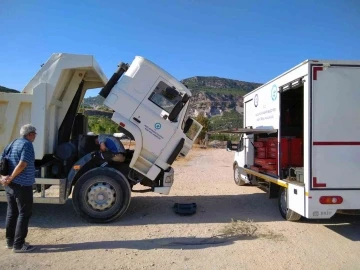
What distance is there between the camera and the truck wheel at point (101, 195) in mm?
6543

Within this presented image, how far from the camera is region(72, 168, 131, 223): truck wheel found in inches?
258

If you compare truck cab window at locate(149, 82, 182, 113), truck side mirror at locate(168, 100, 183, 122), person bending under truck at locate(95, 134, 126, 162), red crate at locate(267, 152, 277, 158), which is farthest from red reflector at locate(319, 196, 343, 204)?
person bending under truck at locate(95, 134, 126, 162)

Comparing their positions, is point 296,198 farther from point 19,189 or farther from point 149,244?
point 19,189

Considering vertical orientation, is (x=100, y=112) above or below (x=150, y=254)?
above

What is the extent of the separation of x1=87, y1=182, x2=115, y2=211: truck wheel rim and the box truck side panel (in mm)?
3928

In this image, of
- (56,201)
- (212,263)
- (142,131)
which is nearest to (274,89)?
(142,131)

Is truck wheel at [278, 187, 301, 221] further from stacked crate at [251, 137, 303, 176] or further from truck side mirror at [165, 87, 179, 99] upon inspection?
truck side mirror at [165, 87, 179, 99]

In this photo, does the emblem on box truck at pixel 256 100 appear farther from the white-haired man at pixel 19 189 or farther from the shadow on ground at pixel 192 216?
the white-haired man at pixel 19 189

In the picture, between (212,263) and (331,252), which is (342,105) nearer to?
(331,252)

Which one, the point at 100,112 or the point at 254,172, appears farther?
the point at 254,172

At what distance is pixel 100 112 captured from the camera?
295 inches

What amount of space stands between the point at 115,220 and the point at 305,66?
4668 millimetres

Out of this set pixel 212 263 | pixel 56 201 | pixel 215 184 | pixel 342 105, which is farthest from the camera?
pixel 215 184

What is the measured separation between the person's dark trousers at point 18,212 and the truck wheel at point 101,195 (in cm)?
162
